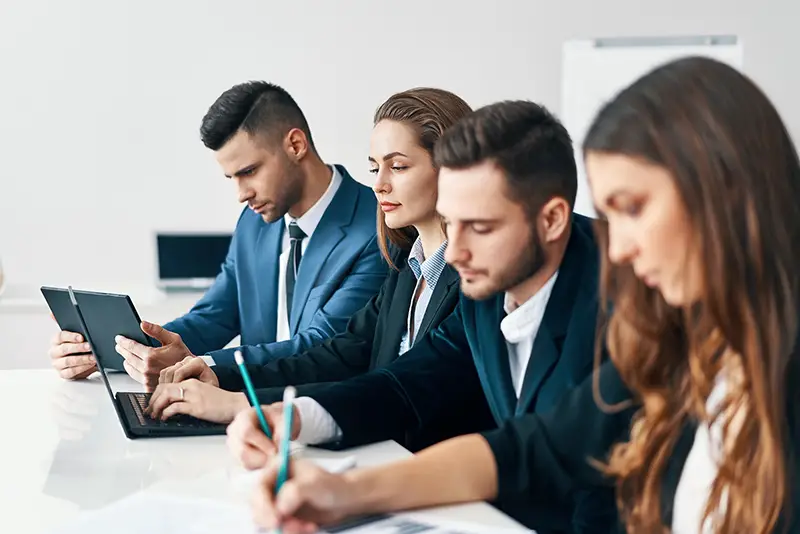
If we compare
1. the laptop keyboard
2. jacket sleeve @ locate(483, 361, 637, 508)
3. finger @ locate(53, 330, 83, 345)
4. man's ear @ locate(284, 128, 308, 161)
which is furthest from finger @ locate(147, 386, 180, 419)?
man's ear @ locate(284, 128, 308, 161)

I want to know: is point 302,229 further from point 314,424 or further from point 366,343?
point 314,424

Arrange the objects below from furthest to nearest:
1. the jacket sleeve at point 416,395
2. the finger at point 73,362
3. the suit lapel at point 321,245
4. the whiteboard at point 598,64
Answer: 1. the whiteboard at point 598,64
2. the suit lapel at point 321,245
3. the finger at point 73,362
4. the jacket sleeve at point 416,395

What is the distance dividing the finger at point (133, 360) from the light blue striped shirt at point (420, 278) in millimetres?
544

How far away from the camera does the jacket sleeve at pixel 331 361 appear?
2.16 meters

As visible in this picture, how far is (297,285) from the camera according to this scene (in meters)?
2.88

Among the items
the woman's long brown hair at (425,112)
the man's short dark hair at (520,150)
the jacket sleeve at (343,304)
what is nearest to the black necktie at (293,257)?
the jacket sleeve at (343,304)

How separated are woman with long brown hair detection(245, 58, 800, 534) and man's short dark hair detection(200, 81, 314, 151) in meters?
1.77

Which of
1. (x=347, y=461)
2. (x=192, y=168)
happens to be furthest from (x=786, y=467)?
(x=192, y=168)

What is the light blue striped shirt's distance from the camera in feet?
7.03

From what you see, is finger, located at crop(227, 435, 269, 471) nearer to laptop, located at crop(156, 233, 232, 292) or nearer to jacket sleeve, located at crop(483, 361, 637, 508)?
jacket sleeve, located at crop(483, 361, 637, 508)

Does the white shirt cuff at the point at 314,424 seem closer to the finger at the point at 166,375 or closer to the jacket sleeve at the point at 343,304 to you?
the finger at the point at 166,375

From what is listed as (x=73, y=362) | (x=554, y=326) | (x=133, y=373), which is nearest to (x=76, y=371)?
(x=73, y=362)

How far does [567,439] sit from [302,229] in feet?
5.57

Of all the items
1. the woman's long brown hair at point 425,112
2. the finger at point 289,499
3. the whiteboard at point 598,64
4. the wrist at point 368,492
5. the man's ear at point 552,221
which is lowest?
the wrist at point 368,492
